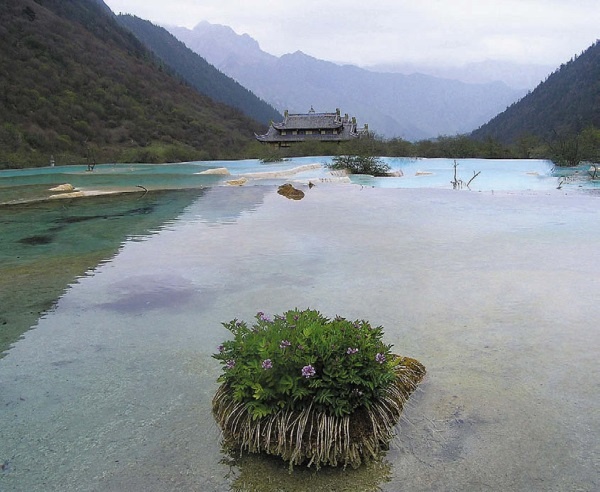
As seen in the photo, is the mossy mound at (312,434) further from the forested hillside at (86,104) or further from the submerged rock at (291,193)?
the forested hillside at (86,104)

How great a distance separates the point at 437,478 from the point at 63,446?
6.43 feet

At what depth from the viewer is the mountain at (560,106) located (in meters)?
47.4

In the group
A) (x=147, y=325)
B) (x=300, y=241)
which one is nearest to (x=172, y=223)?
(x=300, y=241)

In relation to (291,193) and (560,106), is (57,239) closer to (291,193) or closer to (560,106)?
(291,193)

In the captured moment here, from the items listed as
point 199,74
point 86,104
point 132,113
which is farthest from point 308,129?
point 199,74

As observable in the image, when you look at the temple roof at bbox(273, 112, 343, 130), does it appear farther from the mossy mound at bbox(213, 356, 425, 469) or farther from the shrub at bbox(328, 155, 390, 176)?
the mossy mound at bbox(213, 356, 425, 469)

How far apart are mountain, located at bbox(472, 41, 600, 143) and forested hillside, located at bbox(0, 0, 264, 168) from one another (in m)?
28.9

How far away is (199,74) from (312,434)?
4097 inches

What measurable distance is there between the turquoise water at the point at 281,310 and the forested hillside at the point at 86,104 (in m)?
26.5

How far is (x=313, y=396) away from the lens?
8.22 ft

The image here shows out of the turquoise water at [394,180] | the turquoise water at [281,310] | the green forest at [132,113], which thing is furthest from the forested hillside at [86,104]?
the turquoise water at [281,310]

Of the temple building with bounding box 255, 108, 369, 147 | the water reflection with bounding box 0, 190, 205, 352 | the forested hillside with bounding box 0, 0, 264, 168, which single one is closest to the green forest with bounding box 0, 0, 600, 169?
the forested hillside with bounding box 0, 0, 264, 168

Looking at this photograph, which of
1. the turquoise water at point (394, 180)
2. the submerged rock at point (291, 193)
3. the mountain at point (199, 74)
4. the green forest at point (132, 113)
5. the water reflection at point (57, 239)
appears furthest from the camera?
the mountain at point (199, 74)

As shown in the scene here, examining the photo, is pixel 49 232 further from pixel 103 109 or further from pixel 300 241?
pixel 103 109
